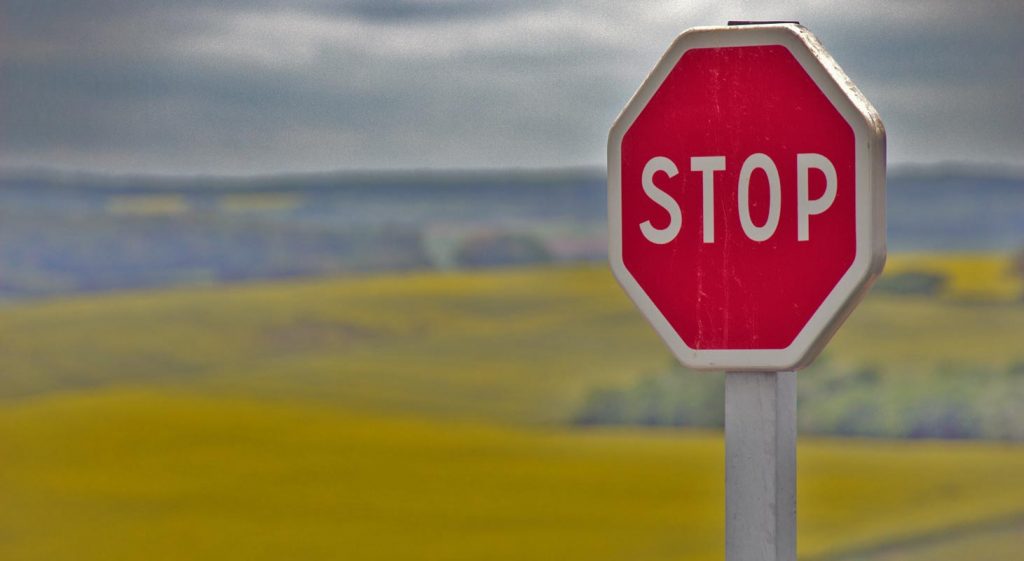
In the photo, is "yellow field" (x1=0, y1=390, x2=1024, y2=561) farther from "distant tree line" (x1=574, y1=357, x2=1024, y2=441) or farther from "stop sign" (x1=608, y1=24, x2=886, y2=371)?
"stop sign" (x1=608, y1=24, x2=886, y2=371)

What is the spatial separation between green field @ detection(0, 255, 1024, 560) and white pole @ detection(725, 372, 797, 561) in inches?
52.1

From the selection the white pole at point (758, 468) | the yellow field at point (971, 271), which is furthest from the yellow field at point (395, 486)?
the white pole at point (758, 468)

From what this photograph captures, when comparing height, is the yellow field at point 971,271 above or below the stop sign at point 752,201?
below

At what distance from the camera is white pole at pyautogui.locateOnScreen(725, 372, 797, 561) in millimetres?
1017

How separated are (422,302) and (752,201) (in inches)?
63.9

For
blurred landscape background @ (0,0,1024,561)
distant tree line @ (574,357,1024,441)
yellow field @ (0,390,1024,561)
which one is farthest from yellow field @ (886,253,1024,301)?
yellow field @ (0,390,1024,561)

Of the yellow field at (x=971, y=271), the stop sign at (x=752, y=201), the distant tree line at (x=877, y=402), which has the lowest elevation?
the distant tree line at (x=877, y=402)

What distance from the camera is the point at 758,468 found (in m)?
1.02

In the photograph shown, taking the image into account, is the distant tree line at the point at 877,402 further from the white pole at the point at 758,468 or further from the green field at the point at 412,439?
the white pole at the point at 758,468

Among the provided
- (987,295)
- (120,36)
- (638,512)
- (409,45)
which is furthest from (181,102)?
(987,295)

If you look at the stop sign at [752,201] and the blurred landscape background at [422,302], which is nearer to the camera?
the stop sign at [752,201]

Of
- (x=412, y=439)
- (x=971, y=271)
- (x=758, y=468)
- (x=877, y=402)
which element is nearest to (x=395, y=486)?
(x=412, y=439)

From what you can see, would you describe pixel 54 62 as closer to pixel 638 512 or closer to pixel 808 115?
pixel 638 512

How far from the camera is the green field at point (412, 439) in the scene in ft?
7.64
